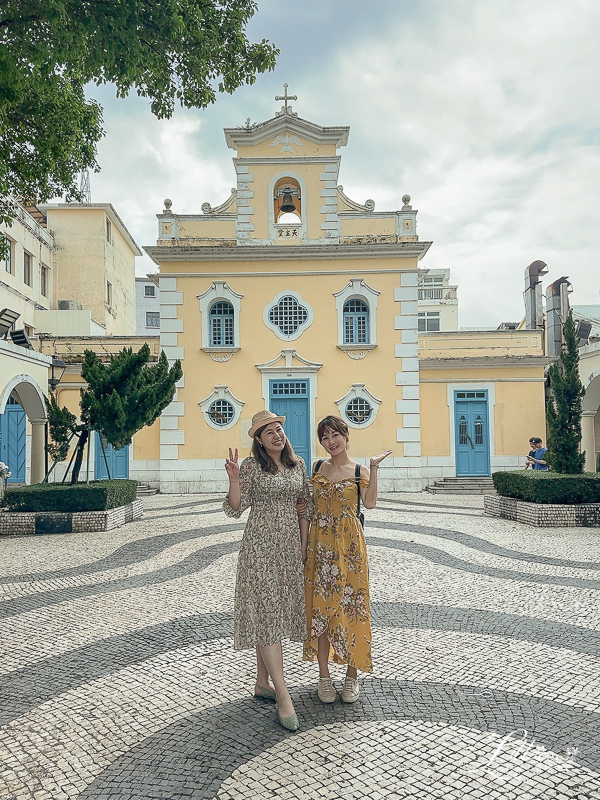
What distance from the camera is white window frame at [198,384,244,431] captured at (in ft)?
53.5

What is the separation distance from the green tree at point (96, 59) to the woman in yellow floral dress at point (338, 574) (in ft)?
15.7

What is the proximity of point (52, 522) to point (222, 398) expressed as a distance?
22.5 feet

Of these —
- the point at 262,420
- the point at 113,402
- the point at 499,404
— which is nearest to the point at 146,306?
the point at 499,404

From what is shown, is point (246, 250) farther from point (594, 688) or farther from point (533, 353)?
point (594, 688)

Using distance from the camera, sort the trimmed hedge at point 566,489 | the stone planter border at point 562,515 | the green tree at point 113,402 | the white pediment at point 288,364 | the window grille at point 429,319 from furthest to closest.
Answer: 1. the window grille at point 429,319
2. the white pediment at point 288,364
3. the green tree at point 113,402
4. the trimmed hedge at point 566,489
5. the stone planter border at point 562,515

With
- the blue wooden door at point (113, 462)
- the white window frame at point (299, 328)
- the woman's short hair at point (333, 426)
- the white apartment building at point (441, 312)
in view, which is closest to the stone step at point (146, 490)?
the blue wooden door at point (113, 462)

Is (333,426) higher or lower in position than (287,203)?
lower

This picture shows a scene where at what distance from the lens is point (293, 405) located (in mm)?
16453

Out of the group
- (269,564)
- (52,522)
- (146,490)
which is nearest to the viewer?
(269,564)

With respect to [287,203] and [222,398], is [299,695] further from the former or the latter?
[287,203]

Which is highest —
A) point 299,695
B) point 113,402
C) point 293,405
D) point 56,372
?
point 56,372

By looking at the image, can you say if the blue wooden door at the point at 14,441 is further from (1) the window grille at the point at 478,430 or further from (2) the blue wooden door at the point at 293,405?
(1) the window grille at the point at 478,430

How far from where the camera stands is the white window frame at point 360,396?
53.5 feet

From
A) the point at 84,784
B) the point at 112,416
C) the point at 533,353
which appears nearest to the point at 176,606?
the point at 84,784
